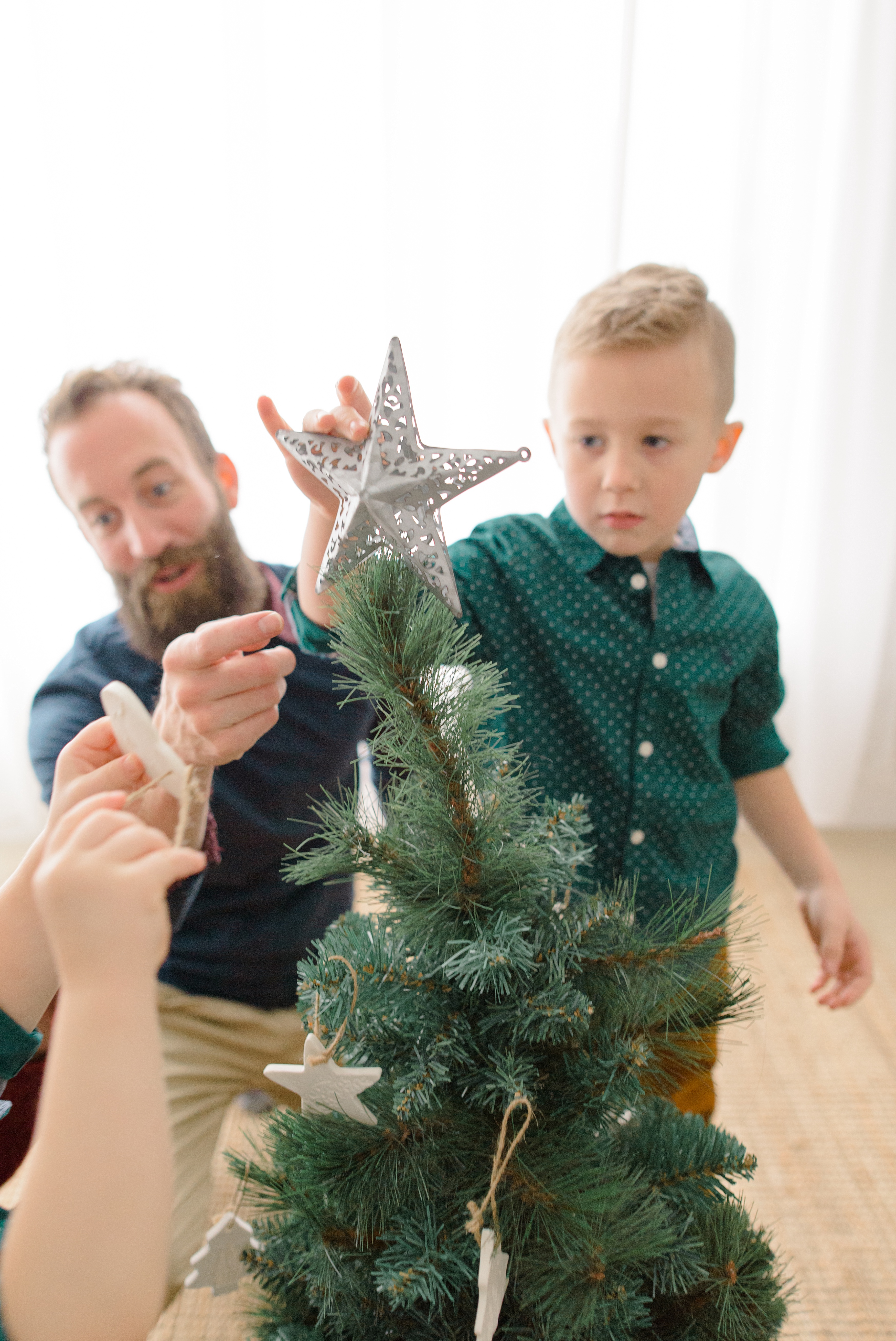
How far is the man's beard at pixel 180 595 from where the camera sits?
16.7 inches

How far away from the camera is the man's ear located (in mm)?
463

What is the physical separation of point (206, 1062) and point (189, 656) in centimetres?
47

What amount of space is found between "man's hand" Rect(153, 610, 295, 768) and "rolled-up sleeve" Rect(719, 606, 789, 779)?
54 cm

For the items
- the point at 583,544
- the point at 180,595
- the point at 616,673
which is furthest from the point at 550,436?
the point at 180,595

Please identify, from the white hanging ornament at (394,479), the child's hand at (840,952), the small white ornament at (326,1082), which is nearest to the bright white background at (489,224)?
the white hanging ornament at (394,479)

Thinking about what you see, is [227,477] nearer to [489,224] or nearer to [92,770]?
[92,770]

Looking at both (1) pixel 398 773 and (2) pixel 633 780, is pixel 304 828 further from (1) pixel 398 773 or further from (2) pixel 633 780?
(2) pixel 633 780

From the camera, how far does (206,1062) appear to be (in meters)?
0.71

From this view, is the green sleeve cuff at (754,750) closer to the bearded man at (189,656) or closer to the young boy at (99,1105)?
the bearded man at (189,656)

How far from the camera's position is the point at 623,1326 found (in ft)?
1.36

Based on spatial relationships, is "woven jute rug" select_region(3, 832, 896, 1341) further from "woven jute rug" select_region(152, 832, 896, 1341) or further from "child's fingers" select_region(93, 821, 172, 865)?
"child's fingers" select_region(93, 821, 172, 865)

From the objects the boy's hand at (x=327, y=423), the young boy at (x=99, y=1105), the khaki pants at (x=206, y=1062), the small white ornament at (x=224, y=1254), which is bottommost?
the khaki pants at (x=206, y=1062)

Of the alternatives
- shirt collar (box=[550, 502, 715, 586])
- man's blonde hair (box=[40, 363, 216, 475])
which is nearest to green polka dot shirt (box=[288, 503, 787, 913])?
shirt collar (box=[550, 502, 715, 586])

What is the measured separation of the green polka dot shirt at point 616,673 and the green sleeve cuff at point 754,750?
0.05 metres
